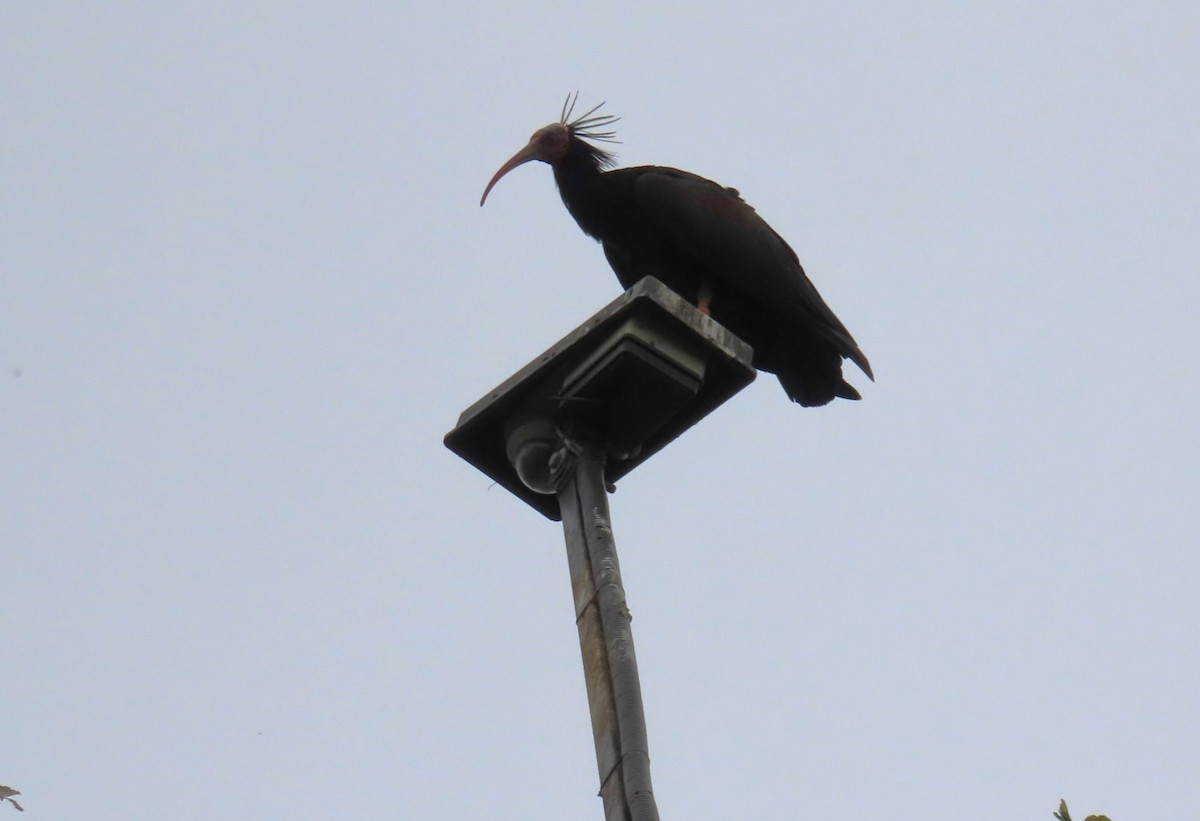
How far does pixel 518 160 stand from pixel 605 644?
422 centimetres

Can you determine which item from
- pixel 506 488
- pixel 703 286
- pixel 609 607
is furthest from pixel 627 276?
pixel 609 607

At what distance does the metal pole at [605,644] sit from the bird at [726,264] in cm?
253

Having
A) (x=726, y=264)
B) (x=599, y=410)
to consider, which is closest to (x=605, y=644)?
(x=599, y=410)

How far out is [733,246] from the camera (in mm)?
6238

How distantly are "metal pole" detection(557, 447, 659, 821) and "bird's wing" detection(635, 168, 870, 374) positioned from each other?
2500mm

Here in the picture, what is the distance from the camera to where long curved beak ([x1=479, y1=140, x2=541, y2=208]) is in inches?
281

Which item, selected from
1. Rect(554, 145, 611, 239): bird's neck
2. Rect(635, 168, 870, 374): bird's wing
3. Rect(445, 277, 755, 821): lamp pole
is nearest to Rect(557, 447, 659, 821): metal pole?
Rect(445, 277, 755, 821): lamp pole

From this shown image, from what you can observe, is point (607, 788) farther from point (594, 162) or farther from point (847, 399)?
point (594, 162)

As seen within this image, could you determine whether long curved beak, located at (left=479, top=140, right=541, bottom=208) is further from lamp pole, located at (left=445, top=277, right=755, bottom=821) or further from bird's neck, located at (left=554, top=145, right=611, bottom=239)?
lamp pole, located at (left=445, top=277, right=755, bottom=821)

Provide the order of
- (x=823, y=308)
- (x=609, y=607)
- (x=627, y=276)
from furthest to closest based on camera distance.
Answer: (x=627, y=276), (x=823, y=308), (x=609, y=607)

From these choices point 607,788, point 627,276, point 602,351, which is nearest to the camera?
point 607,788

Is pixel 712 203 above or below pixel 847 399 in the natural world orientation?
above

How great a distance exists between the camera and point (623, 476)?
3.93 meters

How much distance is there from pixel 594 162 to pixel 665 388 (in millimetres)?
3404
